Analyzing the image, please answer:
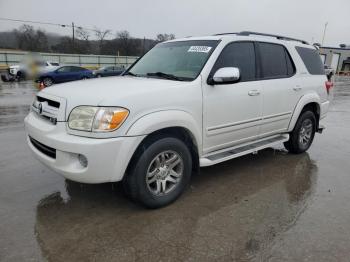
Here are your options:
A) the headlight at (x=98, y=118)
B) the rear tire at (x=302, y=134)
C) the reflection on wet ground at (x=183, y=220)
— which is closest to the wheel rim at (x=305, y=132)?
the rear tire at (x=302, y=134)

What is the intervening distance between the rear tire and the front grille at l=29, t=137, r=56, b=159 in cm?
390

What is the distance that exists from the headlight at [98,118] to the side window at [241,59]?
146cm

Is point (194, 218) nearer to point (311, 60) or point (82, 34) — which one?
point (311, 60)

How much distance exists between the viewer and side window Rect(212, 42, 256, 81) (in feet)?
13.4

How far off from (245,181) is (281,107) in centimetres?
130

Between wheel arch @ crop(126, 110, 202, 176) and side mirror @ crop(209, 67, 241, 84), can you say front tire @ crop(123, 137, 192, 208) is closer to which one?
wheel arch @ crop(126, 110, 202, 176)

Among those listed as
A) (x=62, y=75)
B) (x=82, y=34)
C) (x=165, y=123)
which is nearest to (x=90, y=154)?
(x=165, y=123)

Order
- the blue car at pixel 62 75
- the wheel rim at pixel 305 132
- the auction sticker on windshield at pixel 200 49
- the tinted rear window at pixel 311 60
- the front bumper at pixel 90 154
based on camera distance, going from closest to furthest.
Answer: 1. the front bumper at pixel 90 154
2. the auction sticker on windshield at pixel 200 49
3. the tinted rear window at pixel 311 60
4. the wheel rim at pixel 305 132
5. the blue car at pixel 62 75

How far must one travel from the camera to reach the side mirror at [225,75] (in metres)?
3.68

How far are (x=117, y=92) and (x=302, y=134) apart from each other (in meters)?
3.76

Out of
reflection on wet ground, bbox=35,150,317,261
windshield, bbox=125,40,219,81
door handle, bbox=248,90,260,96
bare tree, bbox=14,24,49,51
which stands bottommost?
reflection on wet ground, bbox=35,150,317,261

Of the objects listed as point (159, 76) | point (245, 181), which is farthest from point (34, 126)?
point (245, 181)

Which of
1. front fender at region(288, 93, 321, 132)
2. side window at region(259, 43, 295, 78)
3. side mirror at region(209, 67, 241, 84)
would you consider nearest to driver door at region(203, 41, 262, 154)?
side mirror at region(209, 67, 241, 84)

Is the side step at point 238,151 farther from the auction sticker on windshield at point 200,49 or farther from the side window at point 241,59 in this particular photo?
the auction sticker on windshield at point 200,49
